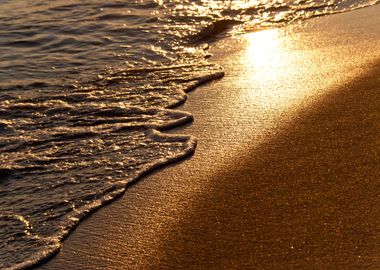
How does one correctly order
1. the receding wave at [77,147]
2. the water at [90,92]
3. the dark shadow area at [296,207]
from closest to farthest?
the dark shadow area at [296,207] < the receding wave at [77,147] < the water at [90,92]

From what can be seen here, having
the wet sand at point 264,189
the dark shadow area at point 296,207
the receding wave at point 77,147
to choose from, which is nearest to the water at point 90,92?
the receding wave at point 77,147

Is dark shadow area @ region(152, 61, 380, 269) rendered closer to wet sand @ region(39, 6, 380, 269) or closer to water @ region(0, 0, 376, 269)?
wet sand @ region(39, 6, 380, 269)

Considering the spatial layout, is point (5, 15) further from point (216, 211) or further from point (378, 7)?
point (216, 211)

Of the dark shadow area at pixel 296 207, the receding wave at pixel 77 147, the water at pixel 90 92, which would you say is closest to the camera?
the dark shadow area at pixel 296 207

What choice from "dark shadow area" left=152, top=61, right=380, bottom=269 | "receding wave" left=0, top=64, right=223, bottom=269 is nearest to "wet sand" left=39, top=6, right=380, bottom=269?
"dark shadow area" left=152, top=61, right=380, bottom=269

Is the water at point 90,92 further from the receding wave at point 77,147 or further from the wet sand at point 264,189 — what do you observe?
the wet sand at point 264,189

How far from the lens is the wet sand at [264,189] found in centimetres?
343

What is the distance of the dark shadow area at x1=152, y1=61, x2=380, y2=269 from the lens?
11.0 feet

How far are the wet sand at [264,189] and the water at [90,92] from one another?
21 centimetres

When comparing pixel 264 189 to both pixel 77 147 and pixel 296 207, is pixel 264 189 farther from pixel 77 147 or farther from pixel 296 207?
pixel 77 147

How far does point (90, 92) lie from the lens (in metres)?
6.12

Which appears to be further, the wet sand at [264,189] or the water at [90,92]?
the water at [90,92]

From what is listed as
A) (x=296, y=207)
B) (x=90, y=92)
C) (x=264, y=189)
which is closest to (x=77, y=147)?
(x=90, y=92)

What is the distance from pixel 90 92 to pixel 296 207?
284 centimetres
